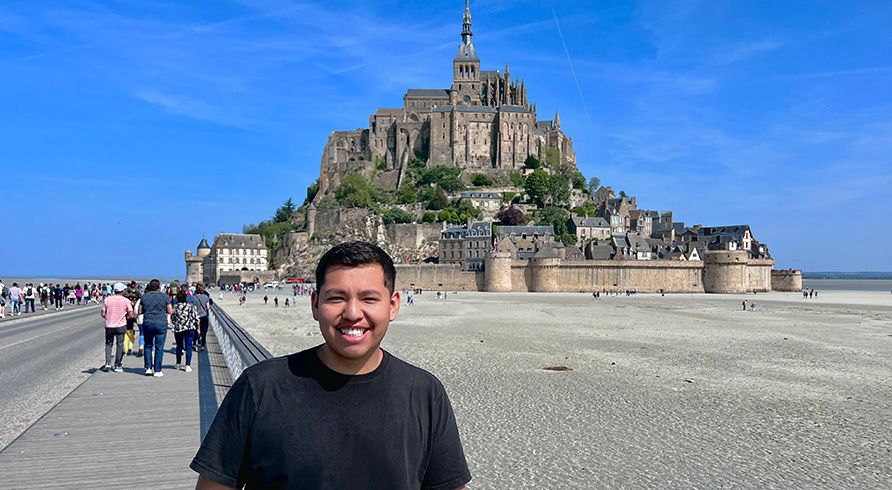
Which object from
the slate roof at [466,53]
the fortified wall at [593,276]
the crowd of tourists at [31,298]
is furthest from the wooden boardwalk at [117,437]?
the slate roof at [466,53]

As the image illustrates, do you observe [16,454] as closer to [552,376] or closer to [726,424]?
[726,424]

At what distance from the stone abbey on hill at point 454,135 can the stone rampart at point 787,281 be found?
1296 inches

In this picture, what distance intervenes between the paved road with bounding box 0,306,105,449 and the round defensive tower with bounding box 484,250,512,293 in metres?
41.9

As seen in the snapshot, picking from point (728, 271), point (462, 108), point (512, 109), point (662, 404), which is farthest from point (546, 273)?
point (662, 404)

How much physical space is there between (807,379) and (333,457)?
13331 mm

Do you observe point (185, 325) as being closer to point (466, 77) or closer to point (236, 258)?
point (236, 258)

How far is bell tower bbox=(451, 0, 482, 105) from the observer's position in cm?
9350

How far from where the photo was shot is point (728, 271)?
57.2 m

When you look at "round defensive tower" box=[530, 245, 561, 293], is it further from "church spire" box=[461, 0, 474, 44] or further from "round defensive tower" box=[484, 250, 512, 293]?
"church spire" box=[461, 0, 474, 44]

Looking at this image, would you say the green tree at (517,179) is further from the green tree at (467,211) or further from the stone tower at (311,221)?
the stone tower at (311,221)

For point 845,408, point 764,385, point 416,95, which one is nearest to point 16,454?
point 845,408

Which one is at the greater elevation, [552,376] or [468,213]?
[468,213]

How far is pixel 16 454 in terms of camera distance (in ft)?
17.4

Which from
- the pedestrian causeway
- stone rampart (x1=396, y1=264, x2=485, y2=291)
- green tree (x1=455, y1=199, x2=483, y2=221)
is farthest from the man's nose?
green tree (x1=455, y1=199, x2=483, y2=221)
